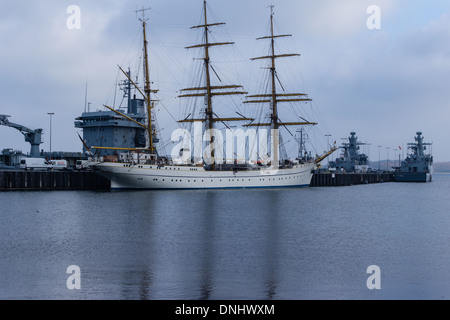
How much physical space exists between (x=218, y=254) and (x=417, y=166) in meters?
148

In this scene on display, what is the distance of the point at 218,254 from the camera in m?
25.6

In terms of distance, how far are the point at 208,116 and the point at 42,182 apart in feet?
101

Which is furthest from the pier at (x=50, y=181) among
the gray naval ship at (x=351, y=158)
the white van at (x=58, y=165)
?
the gray naval ship at (x=351, y=158)

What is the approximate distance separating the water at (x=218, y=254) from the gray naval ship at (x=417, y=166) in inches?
4701

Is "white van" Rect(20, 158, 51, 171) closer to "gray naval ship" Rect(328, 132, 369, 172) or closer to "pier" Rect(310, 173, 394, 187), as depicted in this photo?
"pier" Rect(310, 173, 394, 187)

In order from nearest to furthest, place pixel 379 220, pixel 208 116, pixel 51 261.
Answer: pixel 51 261
pixel 379 220
pixel 208 116

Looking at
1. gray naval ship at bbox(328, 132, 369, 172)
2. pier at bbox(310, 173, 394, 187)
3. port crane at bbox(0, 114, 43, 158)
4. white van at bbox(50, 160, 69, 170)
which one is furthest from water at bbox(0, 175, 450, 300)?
gray naval ship at bbox(328, 132, 369, 172)

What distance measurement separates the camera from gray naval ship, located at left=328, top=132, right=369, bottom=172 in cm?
16309

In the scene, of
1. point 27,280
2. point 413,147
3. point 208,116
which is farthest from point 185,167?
point 413,147

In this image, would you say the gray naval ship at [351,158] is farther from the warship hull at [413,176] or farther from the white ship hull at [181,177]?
the white ship hull at [181,177]

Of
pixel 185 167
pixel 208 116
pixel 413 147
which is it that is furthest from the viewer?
pixel 413 147

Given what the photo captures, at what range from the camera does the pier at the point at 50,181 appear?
234 feet

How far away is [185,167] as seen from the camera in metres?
79.4
